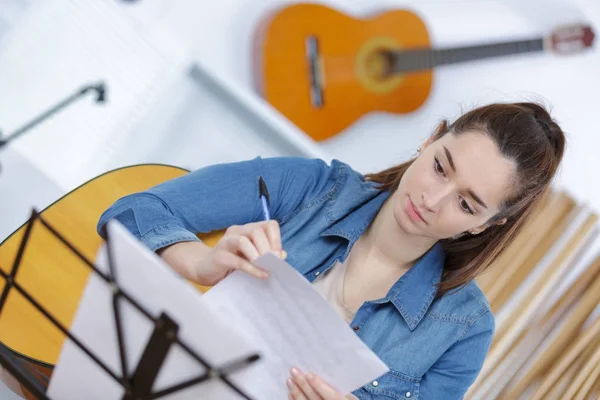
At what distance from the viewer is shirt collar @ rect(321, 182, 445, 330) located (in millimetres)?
1195

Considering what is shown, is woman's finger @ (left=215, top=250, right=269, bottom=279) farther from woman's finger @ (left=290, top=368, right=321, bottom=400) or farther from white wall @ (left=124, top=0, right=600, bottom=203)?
white wall @ (left=124, top=0, right=600, bottom=203)

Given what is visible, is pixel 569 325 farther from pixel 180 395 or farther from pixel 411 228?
Result: pixel 180 395

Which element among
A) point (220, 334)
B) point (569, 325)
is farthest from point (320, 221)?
point (569, 325)

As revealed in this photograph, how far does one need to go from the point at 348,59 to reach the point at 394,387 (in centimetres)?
130

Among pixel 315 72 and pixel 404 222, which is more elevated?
pixel 315 72

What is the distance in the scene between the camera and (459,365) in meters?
1.21

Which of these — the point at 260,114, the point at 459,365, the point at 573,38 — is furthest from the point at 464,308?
the point at 573,38

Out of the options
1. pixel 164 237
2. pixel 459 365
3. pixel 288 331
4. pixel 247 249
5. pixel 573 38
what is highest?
pixel 573 38

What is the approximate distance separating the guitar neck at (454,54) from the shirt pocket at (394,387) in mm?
1335

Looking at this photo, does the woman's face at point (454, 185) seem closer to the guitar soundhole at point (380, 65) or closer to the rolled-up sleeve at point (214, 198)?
the rolled-up sleeve at point (214, 198)

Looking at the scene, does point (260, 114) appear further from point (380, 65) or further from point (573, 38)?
point (573, 38)

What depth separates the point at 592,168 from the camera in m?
2.27

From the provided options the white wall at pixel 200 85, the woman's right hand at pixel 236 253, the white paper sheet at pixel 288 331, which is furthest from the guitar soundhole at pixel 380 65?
the white paper sheet at pixel 288 331

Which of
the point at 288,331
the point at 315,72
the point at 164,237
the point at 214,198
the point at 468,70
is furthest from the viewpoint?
the point at 468,70
